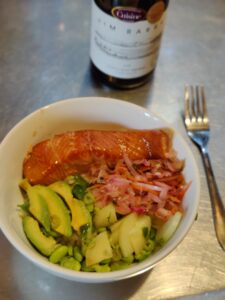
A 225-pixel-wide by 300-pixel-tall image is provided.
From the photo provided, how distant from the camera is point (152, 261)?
0.52 metres

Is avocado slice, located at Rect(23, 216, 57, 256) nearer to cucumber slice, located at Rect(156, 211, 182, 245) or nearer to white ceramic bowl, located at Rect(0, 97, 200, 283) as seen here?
white ceramic bowl, located at Rect(0, 97, 200, 283)

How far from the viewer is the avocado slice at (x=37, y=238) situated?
551 mm

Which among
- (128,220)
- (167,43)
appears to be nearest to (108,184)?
(128,220)

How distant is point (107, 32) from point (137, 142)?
211mm

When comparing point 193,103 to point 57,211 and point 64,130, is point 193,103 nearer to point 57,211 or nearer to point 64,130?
point 64,130

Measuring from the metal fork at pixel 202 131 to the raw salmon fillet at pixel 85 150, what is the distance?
0.46 feet

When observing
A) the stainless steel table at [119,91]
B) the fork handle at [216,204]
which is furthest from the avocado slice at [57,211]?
the fork handle at [216,204]

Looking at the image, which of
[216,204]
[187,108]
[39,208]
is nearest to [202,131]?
[187,108]

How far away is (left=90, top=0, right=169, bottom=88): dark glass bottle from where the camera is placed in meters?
0.71

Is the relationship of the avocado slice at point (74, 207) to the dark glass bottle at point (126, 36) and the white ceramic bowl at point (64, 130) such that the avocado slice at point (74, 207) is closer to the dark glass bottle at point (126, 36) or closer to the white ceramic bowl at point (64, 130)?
the white ceramic bowl at point (64, 130)

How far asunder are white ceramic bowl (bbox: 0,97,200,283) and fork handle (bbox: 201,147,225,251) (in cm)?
13

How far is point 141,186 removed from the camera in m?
0.61

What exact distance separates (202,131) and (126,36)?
223 millimetres

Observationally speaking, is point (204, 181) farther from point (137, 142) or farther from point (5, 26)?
point (5, 26)
